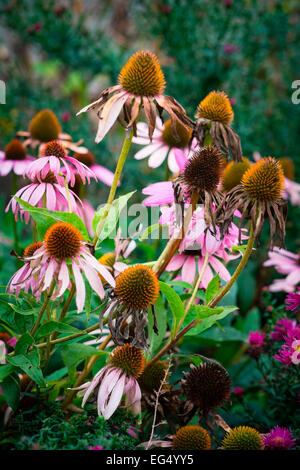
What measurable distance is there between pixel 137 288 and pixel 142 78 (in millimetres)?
276

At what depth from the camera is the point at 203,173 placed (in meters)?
0.63

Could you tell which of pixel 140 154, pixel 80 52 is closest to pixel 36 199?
pixel 140 154

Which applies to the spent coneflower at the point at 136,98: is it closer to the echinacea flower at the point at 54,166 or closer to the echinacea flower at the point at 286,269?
the echinacea flower at the point at 54,166

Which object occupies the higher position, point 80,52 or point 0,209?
point 80,52

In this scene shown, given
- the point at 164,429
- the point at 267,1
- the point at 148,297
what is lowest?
the point at 164,429

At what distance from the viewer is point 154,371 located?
29.2 inches

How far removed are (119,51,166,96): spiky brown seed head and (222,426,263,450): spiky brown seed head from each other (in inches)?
18.4

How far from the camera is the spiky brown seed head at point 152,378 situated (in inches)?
29.0

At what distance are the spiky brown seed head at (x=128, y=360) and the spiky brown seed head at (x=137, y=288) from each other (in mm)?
90

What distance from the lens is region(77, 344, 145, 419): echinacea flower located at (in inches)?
24.7

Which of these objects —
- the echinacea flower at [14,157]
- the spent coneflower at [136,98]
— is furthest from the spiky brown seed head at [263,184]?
the echinacea flower at [14,157]

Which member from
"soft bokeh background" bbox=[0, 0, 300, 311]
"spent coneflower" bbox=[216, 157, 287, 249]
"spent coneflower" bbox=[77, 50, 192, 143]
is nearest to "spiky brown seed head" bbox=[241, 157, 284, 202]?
"spent coneflower" bbox=[216, 157, 287, 249]

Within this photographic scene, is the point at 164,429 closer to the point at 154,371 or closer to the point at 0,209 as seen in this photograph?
the point at 154,371
